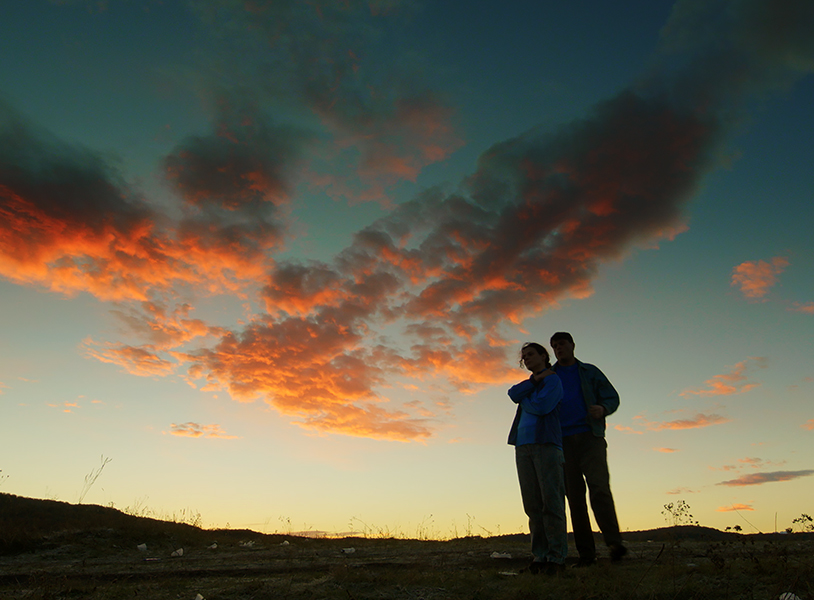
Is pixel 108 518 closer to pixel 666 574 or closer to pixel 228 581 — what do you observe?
pixel 228 581

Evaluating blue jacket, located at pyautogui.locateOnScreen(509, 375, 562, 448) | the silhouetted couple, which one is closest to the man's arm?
the silhouetted couple

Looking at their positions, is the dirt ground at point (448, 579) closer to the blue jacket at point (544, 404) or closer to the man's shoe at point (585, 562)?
the man's shoe at point (585, 562)

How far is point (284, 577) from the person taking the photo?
6.22 metres

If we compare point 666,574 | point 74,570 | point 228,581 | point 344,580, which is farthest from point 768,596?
point 74,570

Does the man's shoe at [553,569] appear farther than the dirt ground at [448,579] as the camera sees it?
Yes

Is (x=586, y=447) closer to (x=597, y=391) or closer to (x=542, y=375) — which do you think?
(x=597, y=391)

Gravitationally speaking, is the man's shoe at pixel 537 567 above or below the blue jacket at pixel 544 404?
below

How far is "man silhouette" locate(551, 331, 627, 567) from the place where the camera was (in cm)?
636

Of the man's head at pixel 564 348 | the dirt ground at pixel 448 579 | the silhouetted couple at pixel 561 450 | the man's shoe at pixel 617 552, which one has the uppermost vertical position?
the man's head at pixel 564 348

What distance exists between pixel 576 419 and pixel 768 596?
2.73 meters

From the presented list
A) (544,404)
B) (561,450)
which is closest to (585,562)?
(561,450)

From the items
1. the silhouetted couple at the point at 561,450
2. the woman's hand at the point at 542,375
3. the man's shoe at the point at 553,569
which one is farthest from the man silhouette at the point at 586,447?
the man's shoe at the point at 553,569

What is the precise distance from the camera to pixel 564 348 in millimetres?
7070

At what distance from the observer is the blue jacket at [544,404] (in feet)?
19.1
